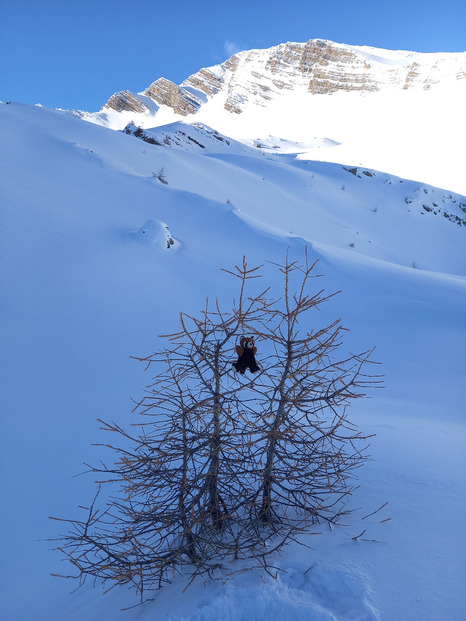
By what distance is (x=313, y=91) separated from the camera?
199 feet

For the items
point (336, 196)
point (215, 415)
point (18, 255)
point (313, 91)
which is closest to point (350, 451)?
point (215, 415)

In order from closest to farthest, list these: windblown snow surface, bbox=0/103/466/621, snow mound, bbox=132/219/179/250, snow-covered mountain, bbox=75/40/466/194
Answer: windblown snow surface, bbox=0/103/466/621 → snow mound, bbox=132/219/179/250 → snow-covered mountain, bbox=75/40/466/194

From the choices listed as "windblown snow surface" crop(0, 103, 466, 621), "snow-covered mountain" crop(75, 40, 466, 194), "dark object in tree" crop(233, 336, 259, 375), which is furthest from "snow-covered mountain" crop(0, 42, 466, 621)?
"snow-covered mountain" crop(75, 40, 466, 194)

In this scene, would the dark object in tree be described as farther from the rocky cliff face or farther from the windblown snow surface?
the rocky cliff face

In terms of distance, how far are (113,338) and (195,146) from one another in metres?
18.7

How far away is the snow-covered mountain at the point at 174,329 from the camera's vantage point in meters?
1.44

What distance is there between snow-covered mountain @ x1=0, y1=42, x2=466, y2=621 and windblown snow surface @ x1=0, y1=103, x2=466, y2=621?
0.04 feet

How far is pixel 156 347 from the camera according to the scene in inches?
185

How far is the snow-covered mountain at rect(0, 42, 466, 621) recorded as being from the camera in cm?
144

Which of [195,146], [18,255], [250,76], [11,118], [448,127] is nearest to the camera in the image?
[18,255]

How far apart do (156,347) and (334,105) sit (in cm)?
5882

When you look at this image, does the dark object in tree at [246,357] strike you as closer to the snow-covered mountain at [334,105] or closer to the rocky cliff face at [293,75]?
the snow-covered mountain at [334,105]

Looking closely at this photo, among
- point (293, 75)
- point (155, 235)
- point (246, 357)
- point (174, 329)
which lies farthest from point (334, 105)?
point (246, 357)

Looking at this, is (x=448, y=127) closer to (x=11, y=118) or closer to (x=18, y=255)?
(x=11, y=118)
